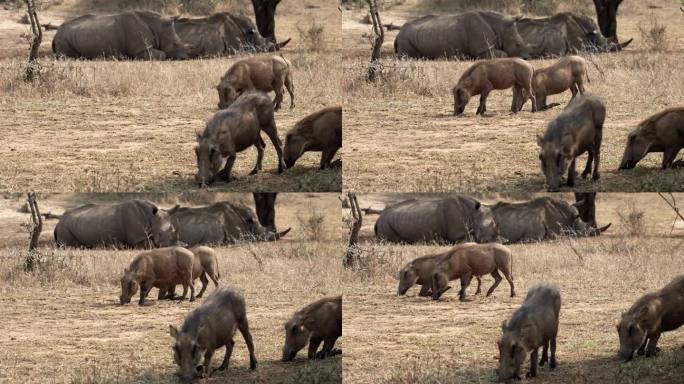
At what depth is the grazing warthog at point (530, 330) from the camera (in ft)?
47.1

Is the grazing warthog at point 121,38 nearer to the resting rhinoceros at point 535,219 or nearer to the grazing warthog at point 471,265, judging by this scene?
the resting rhinoceros at point 535,219

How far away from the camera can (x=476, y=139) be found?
65.3 ft

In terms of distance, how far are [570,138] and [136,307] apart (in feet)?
16.8

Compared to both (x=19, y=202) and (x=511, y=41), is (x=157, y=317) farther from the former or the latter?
(x=511, y=41)

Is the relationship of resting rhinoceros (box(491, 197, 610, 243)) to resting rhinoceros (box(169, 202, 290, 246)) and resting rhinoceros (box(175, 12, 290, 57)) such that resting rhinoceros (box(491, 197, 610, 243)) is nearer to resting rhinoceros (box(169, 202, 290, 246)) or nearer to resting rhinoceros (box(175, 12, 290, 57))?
resting rhinoceros (box(169, 202, 290, 246))

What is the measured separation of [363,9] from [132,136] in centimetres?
1099

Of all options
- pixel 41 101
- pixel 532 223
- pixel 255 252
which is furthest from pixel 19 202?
pixel 532 223

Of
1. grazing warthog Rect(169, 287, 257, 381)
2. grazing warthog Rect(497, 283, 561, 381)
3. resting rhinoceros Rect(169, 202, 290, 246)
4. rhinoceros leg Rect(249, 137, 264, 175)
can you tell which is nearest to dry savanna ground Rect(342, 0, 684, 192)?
resting rhinoceros Rect(169, 202, 290, 246)

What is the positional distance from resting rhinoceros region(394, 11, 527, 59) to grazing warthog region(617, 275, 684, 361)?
43.6ft

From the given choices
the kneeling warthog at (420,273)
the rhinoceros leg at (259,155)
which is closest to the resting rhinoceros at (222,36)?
the kneeling warthog at (420,273)

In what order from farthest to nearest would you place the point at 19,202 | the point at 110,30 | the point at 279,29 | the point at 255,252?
the point at 279,29 → the point at 110,30 → the point at 19,202 → the point at 255,252

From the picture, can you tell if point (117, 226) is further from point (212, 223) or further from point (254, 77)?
point (212, 223)

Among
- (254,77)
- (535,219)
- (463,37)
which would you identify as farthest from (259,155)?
(463,37)

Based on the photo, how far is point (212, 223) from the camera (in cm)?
1783
